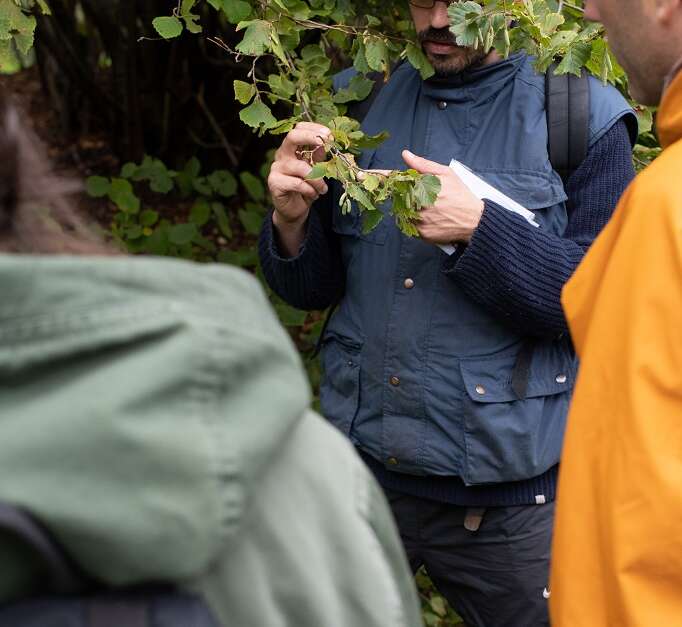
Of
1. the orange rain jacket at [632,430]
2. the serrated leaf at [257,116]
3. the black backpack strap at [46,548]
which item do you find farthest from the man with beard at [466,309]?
the black backpack strap at [46,548]

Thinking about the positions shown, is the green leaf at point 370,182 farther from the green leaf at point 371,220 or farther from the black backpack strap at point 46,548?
the black backpack strap at point 46,548

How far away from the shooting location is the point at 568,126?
206 centimetres

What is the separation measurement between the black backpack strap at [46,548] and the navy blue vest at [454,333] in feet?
4.71

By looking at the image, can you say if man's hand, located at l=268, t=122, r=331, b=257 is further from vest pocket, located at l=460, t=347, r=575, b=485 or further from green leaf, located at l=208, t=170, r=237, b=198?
green leaf, located at l=208, t=170, r=237, b=198

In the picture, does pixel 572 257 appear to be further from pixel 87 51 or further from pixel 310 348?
pixel 87 51

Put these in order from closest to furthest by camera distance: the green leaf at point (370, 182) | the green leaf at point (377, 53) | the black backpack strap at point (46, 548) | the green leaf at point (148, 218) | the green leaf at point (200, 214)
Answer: the black backpack strap at point (46, 548)
the green leaf at point (370, 182)
the green leaf at point (377, 53)
the green leaf at point (148, 218)
the green leaf at point (200, 214)

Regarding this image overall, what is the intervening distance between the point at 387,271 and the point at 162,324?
4.91 feet

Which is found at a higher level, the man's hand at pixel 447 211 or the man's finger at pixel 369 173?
the man's finger at pixel 369 173

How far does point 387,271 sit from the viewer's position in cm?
217

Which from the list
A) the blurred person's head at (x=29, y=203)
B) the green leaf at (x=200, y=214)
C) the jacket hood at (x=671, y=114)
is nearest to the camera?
the blurred person's head at (x=29, y=203)

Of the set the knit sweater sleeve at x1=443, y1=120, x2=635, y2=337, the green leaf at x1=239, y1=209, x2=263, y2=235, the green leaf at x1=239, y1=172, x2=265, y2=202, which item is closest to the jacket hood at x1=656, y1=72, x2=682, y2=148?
the knit sweater sleeve at x1=443, y1=120, x2=635, y2=337

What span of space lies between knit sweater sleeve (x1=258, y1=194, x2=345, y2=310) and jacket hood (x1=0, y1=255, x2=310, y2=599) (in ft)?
5.06

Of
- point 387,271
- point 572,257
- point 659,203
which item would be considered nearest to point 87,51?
point 387,271

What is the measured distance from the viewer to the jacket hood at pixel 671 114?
139 centimetres
